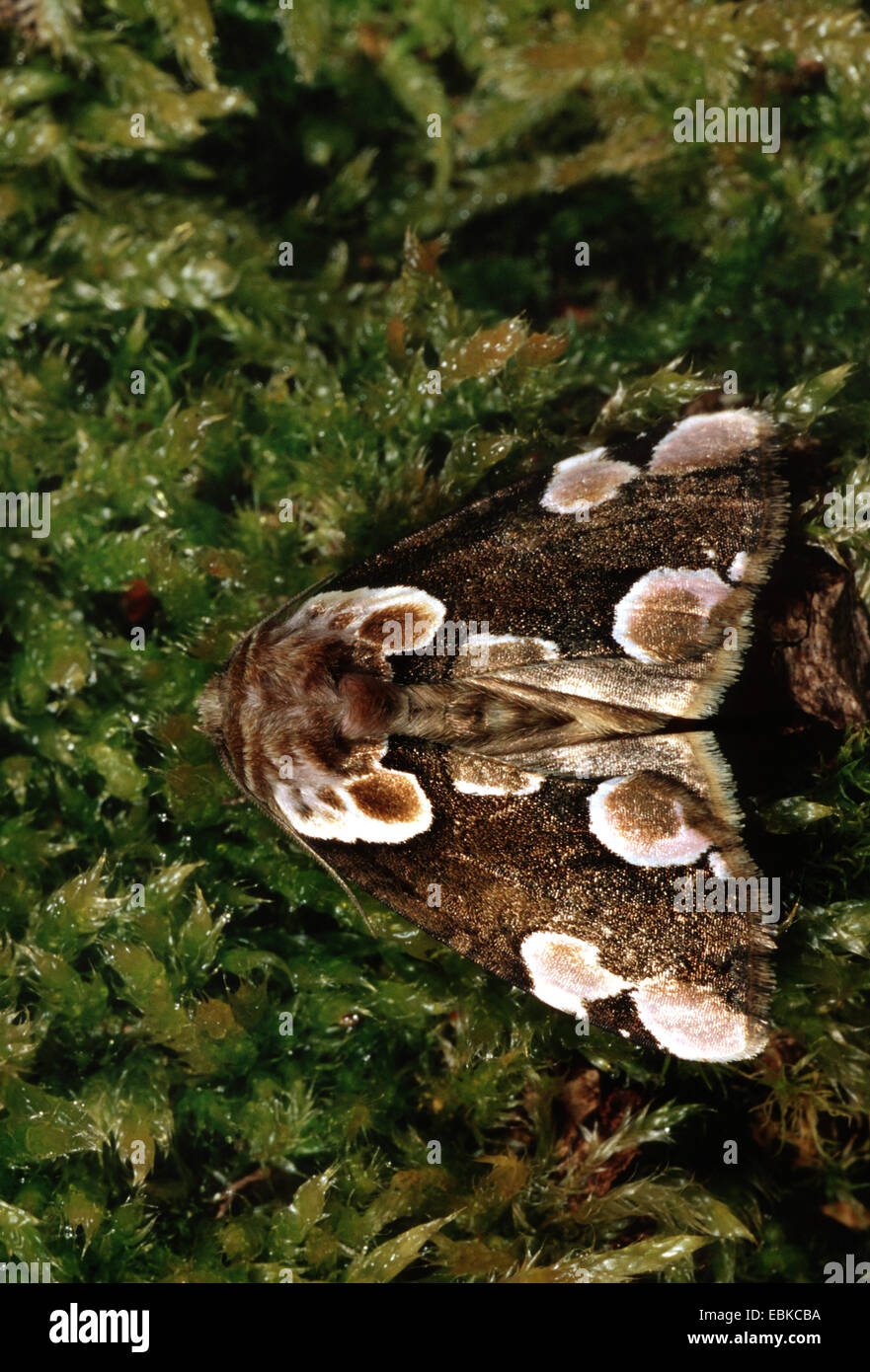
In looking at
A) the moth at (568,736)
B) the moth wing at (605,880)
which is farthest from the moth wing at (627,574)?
the moth wing at (605,880)

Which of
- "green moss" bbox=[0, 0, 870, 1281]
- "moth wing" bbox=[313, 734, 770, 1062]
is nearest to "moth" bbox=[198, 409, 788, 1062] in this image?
"moth wing" bbox=[313, 734, 770, 1062]

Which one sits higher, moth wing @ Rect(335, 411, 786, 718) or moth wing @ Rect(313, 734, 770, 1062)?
moth wing @ Rect(335, 411, 786, 718)

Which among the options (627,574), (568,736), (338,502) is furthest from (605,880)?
(338,502)

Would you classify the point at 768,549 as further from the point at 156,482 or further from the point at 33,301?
the point at 33,301

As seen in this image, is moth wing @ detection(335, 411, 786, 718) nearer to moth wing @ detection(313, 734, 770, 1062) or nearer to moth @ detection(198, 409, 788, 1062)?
moth @ detection(198, 409, 788, 1062)

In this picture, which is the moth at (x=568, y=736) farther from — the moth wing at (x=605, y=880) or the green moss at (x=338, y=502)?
the green moss at (x=338, y=502)

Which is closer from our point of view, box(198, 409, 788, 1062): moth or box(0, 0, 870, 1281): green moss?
box(198, 409, 788, 1062): moth
